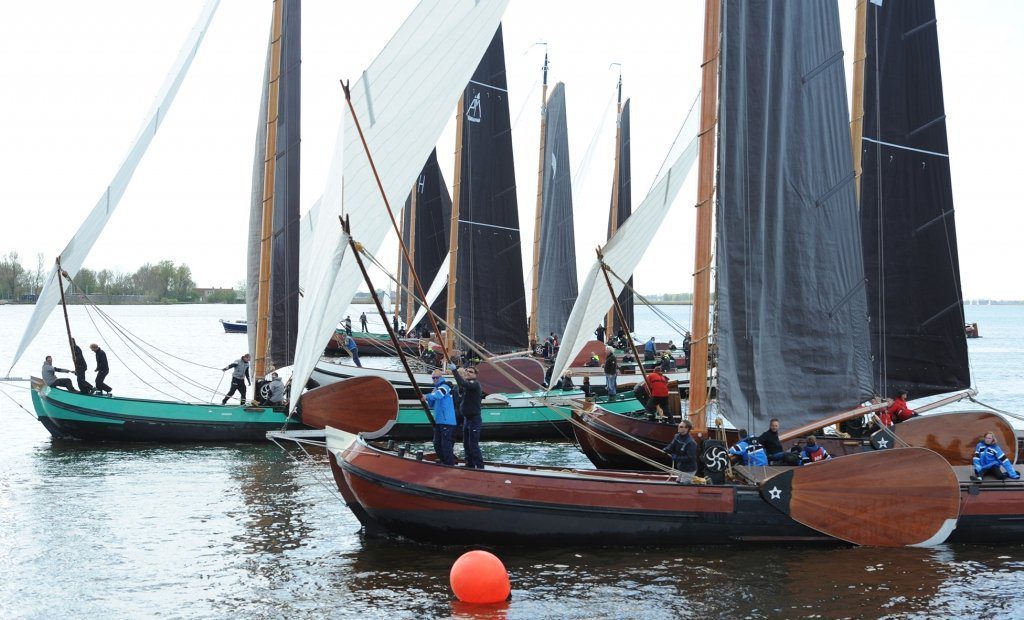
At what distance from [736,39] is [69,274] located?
637 inches

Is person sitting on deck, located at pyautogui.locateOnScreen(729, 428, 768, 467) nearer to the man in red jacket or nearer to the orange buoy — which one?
the orange buoy

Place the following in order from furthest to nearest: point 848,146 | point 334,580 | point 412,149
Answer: point 848,146, point 412,149, point 334,580

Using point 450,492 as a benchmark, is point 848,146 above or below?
above

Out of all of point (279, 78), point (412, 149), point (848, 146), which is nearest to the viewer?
point (412, 149)

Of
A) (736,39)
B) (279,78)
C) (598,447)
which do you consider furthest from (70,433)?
(736,39)

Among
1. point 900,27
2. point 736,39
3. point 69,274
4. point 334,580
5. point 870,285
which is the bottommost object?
point 334,580

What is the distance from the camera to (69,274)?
25.0m

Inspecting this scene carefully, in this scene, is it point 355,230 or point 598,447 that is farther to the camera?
point 598,447

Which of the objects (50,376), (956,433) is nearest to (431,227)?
(50,376)

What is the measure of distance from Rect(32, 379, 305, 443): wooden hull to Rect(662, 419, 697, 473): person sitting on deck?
45.1 ft

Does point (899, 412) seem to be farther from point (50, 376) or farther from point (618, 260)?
point (50, 376)

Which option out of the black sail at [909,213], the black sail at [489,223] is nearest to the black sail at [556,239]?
the black sail at [489,223]

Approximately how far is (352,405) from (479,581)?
6.09 metres

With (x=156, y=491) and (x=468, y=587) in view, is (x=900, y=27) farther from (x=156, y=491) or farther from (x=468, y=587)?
(x=156, y=491)
